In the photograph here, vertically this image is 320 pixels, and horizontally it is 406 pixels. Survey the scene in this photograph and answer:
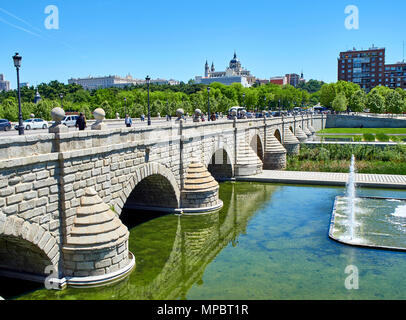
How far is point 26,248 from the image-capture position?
11961 millimetres

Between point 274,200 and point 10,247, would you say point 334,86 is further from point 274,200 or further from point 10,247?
point 10,247

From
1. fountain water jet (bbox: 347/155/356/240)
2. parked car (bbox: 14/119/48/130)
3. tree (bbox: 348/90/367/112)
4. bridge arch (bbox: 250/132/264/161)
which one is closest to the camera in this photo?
fountain water jet (bbox: 347/155/356/240)

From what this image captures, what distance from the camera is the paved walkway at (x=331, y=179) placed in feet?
91.8

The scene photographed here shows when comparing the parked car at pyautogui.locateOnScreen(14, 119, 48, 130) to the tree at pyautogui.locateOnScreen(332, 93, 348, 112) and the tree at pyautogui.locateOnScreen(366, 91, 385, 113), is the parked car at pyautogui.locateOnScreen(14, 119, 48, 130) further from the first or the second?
the tree at pyautogui.locateOnScreen(332, 93, 348, 112)

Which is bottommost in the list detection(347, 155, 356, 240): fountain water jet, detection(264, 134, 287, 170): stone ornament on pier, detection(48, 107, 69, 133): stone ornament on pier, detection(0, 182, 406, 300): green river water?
detection(0, 182, 406, 300): green river water

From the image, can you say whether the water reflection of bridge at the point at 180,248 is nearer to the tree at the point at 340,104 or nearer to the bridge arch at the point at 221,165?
the bridge arch at the point at 221,165

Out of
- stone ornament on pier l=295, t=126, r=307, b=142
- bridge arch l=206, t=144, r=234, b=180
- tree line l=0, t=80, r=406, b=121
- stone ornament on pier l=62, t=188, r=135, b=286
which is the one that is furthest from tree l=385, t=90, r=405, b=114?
stone ornament on pier l=62, t=188, r=135, b=286

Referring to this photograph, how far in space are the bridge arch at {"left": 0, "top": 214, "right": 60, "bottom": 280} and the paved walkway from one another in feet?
63.1

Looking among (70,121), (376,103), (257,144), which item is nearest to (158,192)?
(70,121)

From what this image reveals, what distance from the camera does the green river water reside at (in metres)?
12.1

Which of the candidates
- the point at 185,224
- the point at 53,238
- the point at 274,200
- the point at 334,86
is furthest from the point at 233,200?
the point at 334,86

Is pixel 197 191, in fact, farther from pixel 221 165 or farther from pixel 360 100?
pixel 360 100


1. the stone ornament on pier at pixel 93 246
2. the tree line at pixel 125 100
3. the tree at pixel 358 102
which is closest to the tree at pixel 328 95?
the tree at pixel 358 102

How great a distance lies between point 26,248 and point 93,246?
197 cm
